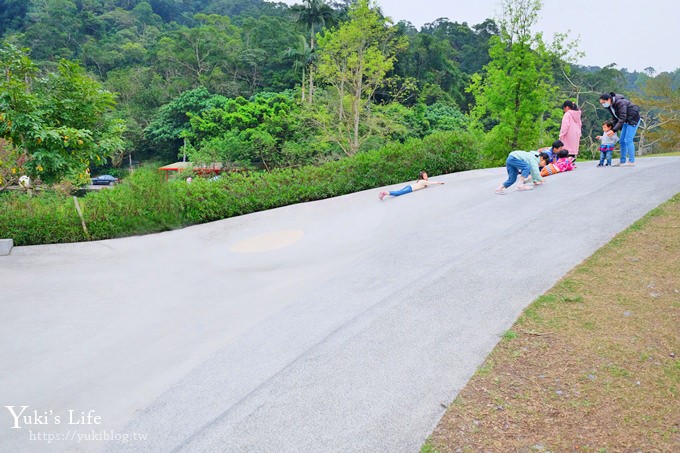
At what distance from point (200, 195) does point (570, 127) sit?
9354 mm

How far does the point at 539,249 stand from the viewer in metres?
6.93

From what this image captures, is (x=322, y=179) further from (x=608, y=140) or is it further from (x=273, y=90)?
(x=273, y=90)

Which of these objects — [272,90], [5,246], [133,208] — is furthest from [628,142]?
[272,90]

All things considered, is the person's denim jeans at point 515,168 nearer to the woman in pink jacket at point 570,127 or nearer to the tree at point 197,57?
the woman in pink jacket at point 570,127

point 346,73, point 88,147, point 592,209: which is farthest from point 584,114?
point 88,147

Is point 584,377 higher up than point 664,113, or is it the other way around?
point 664,113

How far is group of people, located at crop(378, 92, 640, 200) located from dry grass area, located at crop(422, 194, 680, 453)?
4.67 metres

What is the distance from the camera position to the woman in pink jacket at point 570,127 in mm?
11514

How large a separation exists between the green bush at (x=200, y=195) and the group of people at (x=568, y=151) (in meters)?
1.29

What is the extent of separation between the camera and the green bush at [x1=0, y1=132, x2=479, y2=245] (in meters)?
10.1

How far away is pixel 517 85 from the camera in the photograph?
18781 mm

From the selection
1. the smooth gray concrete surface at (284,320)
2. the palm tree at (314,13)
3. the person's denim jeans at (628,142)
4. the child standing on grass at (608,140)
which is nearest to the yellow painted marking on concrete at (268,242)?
the smooth gray concrete surface at (284,320)

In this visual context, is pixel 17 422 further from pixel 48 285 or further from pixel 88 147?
pixel 88 147

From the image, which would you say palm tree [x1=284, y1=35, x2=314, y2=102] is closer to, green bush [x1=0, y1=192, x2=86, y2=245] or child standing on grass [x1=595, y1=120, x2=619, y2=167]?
child standing on grass [x1=595, y1=120, x2=619, y2=167]
